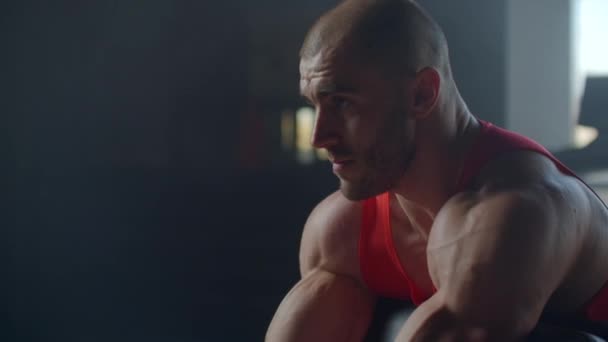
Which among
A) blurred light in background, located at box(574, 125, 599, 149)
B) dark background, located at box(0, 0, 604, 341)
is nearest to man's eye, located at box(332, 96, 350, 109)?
blurred light in background, located at box(574, 125, 599, 149)

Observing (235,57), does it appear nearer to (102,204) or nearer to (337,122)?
(102,204)

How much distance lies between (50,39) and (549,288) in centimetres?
146

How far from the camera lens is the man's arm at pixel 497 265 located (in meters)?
0.69

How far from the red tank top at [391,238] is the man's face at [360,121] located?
0.07 meters

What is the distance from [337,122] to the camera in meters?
0.80

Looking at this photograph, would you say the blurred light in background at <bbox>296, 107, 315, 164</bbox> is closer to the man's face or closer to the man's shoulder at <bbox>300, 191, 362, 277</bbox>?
the man's shoulder at <bbox>300, 191, 362, 277</bbox>

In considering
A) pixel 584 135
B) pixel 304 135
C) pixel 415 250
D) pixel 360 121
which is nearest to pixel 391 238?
pixel 415 250

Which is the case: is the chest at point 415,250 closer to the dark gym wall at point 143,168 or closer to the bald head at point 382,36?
the bald head at point 382,36

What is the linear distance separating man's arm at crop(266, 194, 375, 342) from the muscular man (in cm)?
6

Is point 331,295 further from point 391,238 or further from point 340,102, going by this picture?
point 340,102

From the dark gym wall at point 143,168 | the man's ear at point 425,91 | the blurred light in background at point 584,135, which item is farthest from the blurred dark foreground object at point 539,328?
the dark gym wall at point 143,168

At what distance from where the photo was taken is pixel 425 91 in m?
0.79

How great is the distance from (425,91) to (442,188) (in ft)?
A: 0.36

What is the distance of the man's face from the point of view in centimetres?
78
